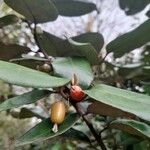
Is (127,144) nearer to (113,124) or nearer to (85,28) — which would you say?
(113,124)

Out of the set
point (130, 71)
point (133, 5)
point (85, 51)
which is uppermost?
point (133, 5)

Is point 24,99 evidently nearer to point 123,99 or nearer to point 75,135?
point 123,99

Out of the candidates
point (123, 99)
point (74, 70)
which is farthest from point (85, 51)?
point (123, 99)

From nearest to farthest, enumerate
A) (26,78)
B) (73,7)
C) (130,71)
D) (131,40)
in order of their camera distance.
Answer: (26,78), (131,40), (73,7), (130,71)

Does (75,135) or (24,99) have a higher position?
(24,99)

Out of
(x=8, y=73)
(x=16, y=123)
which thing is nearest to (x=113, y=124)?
(x=8, y=73)

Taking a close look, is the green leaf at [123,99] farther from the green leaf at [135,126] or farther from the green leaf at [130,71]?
the green leaf at [130,71]

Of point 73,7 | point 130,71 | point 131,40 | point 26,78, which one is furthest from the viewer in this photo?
point 130,71
